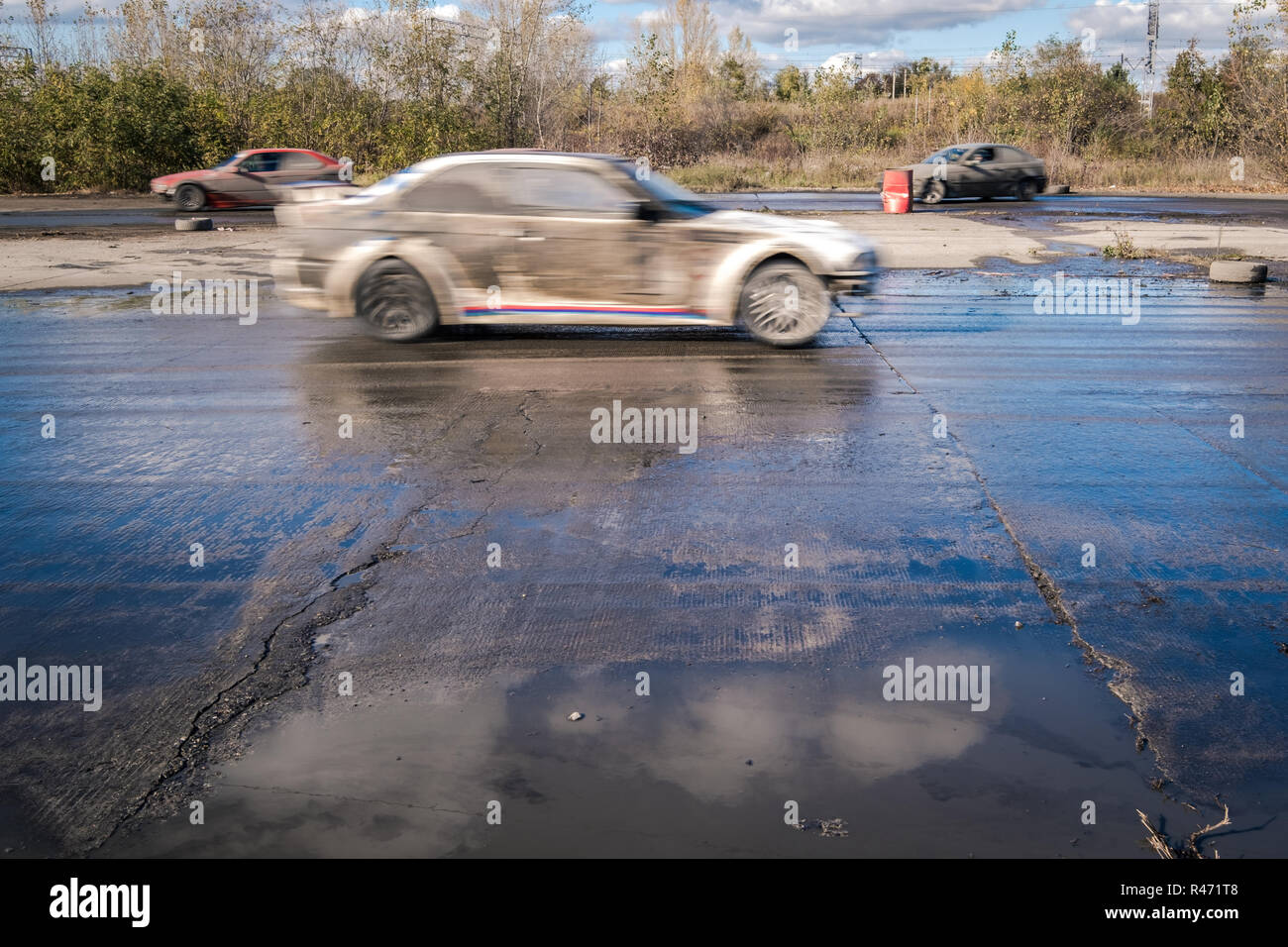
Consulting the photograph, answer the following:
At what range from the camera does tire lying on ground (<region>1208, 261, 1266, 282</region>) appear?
49.9 feet

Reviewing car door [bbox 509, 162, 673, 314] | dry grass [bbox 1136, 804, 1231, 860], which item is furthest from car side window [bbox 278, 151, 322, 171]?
dry grass [bbox 1136, 804, 1231, 860]

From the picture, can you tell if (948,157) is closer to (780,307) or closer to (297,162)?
(297,162)

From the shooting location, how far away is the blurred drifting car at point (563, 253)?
10500 mm

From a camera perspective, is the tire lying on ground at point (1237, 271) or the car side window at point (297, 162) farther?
the car side window at point (297, 162)

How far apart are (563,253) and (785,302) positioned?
2093mm

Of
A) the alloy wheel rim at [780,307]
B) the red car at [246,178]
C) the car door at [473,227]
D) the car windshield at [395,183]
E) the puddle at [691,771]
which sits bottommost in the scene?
the puddle at [691,771]

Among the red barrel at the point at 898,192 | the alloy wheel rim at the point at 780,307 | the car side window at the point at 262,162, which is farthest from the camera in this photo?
the car side window at the point at 262,162

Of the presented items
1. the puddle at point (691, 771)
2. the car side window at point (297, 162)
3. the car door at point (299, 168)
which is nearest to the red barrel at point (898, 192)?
the car door at point (299, 168)

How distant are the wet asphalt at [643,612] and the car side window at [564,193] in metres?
1.80

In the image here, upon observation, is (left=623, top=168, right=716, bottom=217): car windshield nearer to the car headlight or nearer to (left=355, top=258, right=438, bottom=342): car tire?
the car headlight

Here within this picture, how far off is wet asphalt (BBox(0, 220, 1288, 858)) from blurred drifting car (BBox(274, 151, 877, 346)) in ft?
4.29

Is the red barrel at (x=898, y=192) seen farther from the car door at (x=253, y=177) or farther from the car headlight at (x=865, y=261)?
the car headlight at (x=865, y=261)
